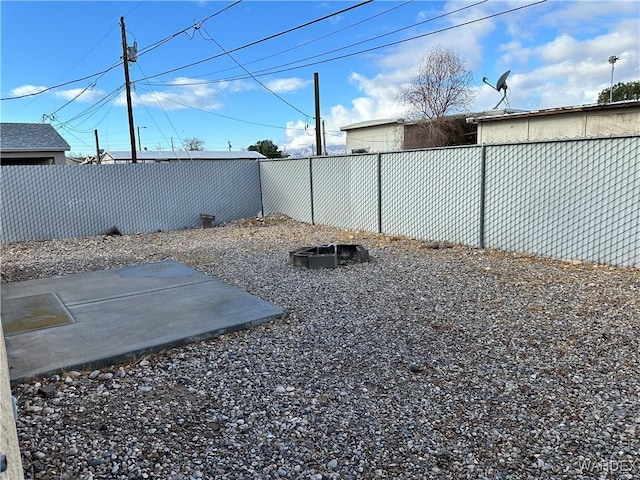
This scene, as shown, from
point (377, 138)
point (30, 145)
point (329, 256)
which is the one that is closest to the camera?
point (329, 256)

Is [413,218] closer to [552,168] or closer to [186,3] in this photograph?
[552,168]

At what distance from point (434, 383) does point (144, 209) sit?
9.98 metres

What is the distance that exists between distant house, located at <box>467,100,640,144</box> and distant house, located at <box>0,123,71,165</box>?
58.3 ft

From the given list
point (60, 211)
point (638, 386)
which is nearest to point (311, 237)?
point (60, 211)

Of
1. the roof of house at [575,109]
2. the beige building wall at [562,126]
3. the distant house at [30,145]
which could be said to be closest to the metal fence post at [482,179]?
the beige building wall at [562,126]

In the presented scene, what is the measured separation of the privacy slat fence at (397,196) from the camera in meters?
5.78

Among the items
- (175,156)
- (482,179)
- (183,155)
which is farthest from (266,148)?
(482,179)

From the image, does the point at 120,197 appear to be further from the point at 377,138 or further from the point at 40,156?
the point at 377,138

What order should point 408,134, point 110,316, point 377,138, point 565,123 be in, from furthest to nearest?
1. point 377,138
2. point 408,134
3. point 565,123
4. point 110,316

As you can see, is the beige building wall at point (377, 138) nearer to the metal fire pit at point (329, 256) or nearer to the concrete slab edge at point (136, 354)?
the metal fire pit at point (329, 256)

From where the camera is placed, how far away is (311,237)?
369 inches

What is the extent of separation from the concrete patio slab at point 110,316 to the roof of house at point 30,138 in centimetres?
1598

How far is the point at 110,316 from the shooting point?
14.1 ft

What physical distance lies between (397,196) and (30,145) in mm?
17603
